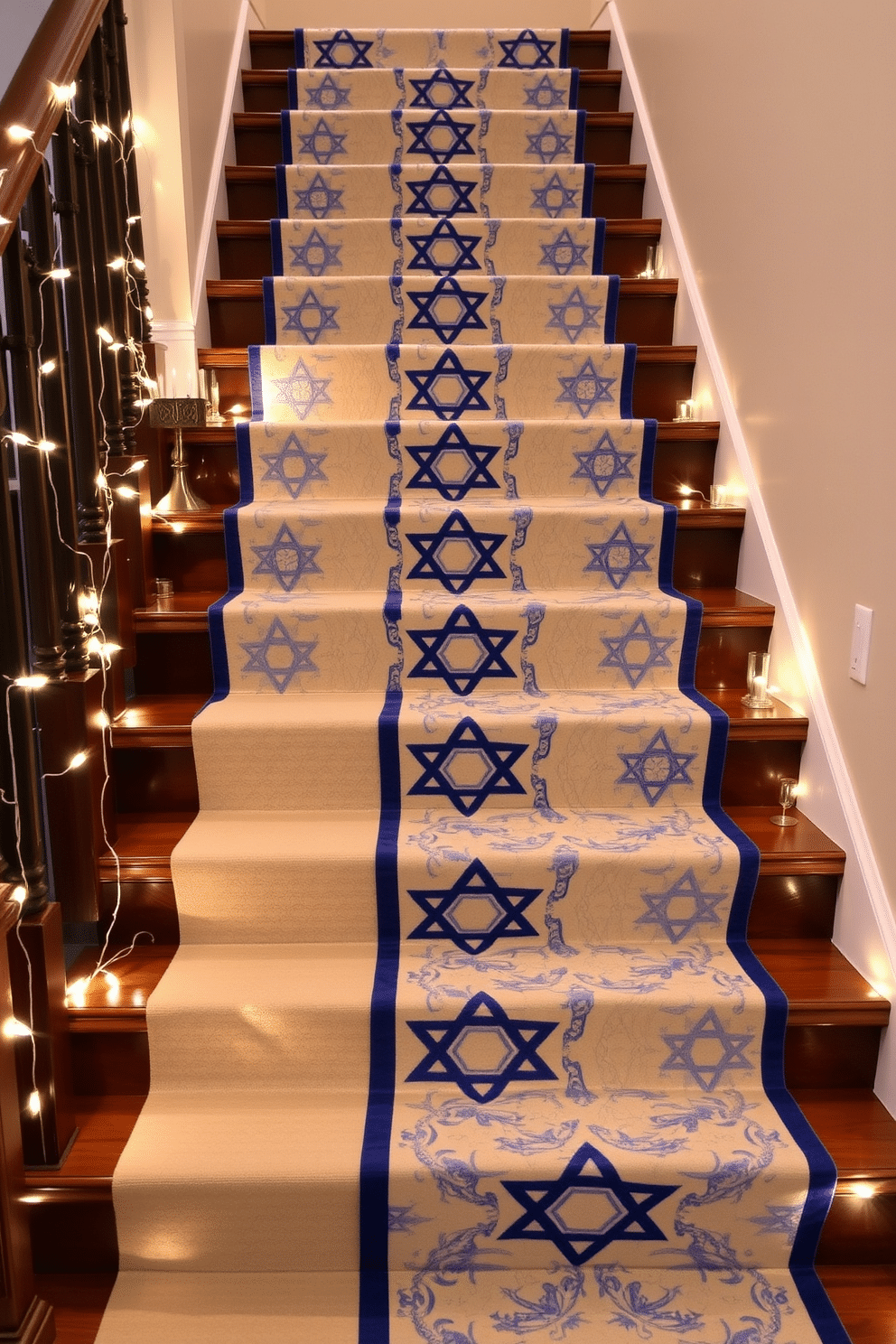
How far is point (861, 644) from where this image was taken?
5.79ft

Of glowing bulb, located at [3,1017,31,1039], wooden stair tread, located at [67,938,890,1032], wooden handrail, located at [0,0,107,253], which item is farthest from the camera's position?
wooden stair tread, located at [67,938,890,1032]

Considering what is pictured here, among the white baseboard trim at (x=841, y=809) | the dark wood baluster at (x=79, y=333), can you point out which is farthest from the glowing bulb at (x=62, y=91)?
the white baseboard trim at (x=841, y=809)

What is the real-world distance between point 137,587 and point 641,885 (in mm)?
1179

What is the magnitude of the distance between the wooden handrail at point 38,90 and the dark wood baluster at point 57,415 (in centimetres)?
10

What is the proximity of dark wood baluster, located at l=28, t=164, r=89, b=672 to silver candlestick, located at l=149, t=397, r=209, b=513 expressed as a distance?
0.45 meters

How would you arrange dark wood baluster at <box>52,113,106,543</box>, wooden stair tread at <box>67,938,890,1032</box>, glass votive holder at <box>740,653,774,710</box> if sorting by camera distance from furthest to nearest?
glass votive holder at <box>740,653,774,710</box> < dark wood baluster at <box>52,113,106,543</box> < wooden stair tread at <box>67,938,890,1032</box>

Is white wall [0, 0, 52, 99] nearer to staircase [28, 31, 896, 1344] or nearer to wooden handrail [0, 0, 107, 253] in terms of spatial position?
staircase [28, 31, 896, 1344]

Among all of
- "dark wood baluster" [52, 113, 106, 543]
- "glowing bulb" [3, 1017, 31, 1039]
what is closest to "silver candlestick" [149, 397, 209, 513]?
"dark wood baluster" [52, 113, 106, 543]

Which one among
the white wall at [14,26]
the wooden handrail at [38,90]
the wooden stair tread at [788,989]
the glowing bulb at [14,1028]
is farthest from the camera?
the white wall at [14,26]

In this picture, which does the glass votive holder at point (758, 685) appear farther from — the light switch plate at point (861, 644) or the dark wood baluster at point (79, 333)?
the dark wood baluster at point (79, 333)

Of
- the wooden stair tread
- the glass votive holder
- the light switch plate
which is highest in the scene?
the light switch plate

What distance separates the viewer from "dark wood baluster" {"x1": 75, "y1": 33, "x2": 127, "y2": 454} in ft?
6.50

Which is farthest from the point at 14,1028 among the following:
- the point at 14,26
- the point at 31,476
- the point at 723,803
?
the point at 14,26

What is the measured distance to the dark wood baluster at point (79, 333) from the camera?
1883mm
